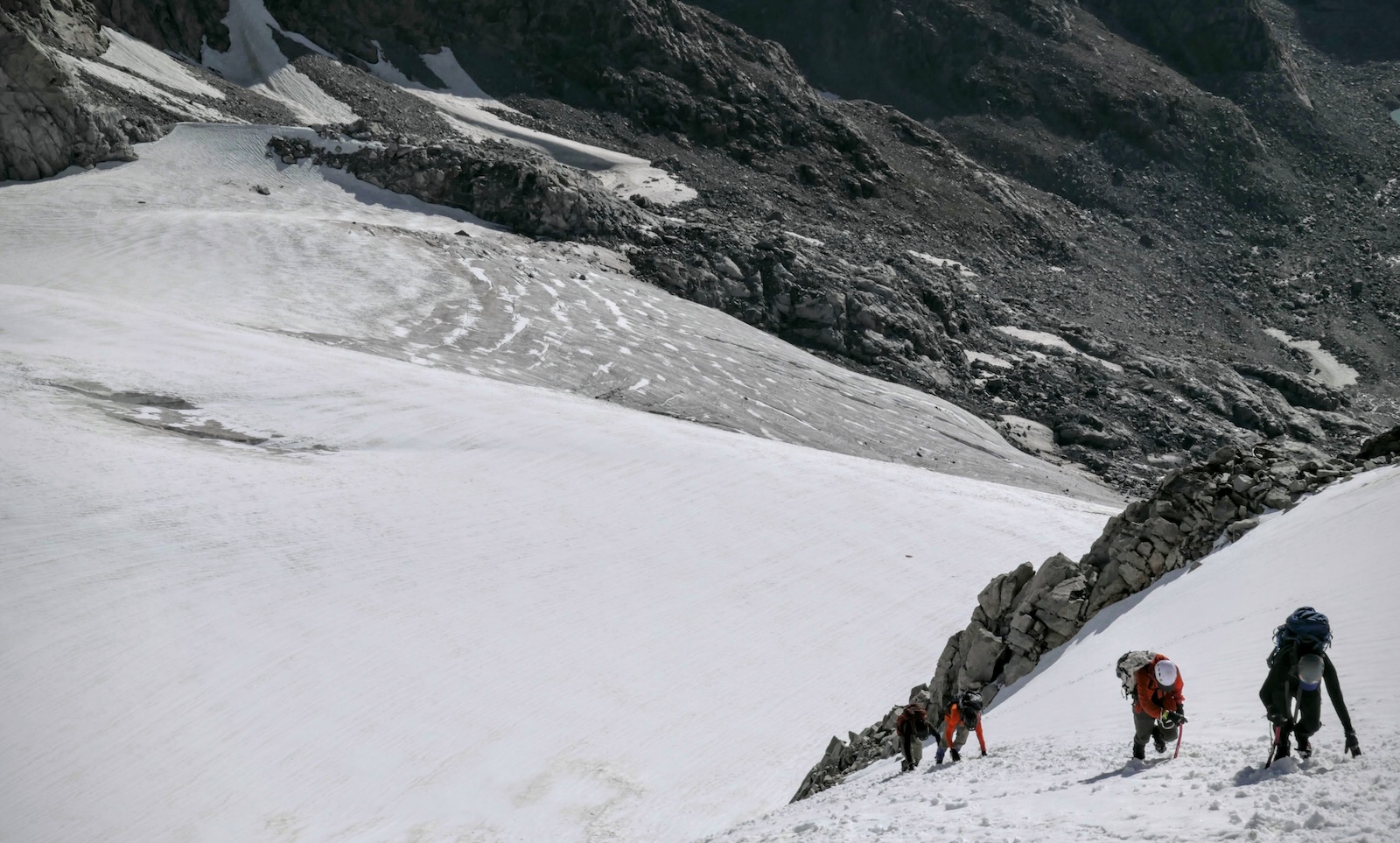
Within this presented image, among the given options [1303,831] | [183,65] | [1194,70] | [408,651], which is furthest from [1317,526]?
[1194,70]

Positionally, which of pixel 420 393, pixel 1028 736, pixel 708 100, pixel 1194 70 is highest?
pixel 1194 70

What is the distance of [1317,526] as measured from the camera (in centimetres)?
1560

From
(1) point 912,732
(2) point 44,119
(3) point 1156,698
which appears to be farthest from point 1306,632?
(2) point 44,119


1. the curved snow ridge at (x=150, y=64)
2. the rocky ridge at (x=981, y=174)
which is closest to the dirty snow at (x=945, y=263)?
the rocky ridge at (x=981, y=174)

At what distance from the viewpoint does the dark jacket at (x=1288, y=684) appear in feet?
30.1

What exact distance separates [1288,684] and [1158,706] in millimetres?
1612

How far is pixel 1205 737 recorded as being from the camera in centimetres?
1112

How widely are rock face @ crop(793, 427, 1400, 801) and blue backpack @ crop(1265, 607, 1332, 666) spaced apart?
26.9 ft

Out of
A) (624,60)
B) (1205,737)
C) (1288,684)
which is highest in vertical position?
(624,60)

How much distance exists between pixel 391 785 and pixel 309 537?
905cm

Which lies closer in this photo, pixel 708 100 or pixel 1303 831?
pixel 1303 831

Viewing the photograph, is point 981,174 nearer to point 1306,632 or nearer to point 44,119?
point 44,119

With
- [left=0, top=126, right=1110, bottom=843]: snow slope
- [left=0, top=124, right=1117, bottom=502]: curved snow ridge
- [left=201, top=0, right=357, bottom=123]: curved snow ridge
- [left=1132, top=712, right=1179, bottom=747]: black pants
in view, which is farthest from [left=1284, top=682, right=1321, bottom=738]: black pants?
[left=201, top=0, right=357, bottom=123]: curved snow ridge

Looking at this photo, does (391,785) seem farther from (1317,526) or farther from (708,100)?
(708,100)
